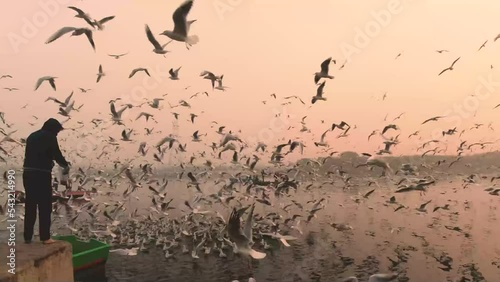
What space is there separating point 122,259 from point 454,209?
1573 inches

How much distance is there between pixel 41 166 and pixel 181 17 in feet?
15.1

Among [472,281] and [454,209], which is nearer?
[472,281]

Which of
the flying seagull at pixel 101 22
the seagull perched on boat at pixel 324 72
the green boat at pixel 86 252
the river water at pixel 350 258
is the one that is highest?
the flying seagull at pixel 101 22

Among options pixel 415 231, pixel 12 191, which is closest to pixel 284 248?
pixel 415 231

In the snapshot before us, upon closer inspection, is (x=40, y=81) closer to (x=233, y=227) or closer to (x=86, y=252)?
(x=86, y=252)

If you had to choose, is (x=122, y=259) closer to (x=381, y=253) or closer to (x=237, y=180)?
(x=237, y=180)

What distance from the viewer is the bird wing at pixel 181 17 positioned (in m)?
9.14

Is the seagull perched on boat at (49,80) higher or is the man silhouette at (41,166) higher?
the seagull perched on boat at (49,80)

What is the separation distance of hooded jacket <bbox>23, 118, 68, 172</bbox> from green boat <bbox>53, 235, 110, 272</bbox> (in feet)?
46.6

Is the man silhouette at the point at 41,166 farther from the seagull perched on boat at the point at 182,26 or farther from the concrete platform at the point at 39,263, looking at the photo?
the seagull perched on boat at the point at 182,26

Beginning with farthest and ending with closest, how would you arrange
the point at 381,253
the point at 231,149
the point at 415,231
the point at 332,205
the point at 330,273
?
the point at 332,205 → the point at 415,231 → the point at 381,253 → the point at 330,273 → the point at 231,149

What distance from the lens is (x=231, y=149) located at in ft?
56.2

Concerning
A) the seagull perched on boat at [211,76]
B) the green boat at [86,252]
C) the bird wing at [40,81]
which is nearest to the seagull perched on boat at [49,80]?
the bird wing at [40,81]

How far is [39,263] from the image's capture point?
19.4ft
